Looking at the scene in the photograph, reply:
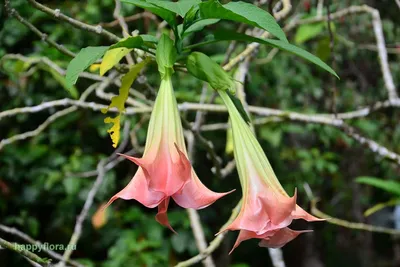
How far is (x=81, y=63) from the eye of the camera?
1.68ft

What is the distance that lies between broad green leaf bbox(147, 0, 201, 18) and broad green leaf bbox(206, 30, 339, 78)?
0.05m

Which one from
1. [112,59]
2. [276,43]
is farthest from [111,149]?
[276,43]

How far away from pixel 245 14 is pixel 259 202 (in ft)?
0.57

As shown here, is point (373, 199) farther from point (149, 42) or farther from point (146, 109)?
point (149, 42)

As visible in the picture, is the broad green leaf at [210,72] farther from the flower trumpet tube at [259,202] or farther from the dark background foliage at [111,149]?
the dark background foliage at [111,149]

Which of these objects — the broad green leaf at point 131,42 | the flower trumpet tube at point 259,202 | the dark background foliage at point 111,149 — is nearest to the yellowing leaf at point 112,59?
the broad green leaf at point 131,42

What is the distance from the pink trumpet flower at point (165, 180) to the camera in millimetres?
454

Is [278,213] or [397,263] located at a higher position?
[278,213]

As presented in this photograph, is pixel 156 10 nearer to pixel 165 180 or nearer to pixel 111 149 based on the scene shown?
pixel 165 180

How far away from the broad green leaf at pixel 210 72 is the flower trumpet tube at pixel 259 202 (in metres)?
0.04

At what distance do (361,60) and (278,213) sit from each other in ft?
8.93

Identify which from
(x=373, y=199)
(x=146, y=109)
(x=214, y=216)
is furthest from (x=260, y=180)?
(x=373, y=199)

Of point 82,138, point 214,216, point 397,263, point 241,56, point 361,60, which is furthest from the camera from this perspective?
point 397,263

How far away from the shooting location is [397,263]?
389 cm
